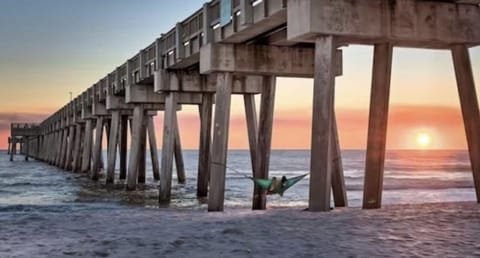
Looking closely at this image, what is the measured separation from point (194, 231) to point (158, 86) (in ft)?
54.9

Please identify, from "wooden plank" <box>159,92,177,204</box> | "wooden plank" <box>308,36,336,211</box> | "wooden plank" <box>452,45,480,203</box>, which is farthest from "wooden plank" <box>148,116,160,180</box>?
"wooden plank" <box>308,36,336,211</box>

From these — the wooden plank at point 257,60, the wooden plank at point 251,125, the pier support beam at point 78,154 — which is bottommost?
the pier support beam at point 78,154

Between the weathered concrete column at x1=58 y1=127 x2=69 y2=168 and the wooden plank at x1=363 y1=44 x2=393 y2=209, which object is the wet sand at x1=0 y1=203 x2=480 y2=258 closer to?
the wooden plank at x1=363 y1=44 x2=393 y2=209

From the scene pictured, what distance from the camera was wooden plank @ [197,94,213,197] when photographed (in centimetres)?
2686

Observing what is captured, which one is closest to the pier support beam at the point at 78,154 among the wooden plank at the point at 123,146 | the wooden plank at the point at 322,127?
the wooden plank at the point at 123,146

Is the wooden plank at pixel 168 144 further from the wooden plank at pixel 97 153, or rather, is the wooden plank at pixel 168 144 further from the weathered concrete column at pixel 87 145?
the weathered concrete column at pixel 87 145

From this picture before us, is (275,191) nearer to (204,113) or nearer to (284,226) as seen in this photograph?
(284,226)

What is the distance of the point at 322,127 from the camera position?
13.1m

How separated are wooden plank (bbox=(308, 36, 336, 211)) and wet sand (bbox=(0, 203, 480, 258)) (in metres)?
1.20

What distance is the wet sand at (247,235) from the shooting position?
24.6 feet

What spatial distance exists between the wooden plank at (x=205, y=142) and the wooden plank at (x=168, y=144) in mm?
1635

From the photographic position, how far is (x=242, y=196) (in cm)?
3238

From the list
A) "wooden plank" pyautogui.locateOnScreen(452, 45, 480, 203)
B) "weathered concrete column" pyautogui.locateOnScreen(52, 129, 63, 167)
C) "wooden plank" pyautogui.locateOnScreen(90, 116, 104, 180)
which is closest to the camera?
"wooden plank" pyautogui.locateOnScreen(452, 45, 480, 203)

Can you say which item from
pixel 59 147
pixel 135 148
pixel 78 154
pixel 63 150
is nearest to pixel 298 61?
pixel 135 148
